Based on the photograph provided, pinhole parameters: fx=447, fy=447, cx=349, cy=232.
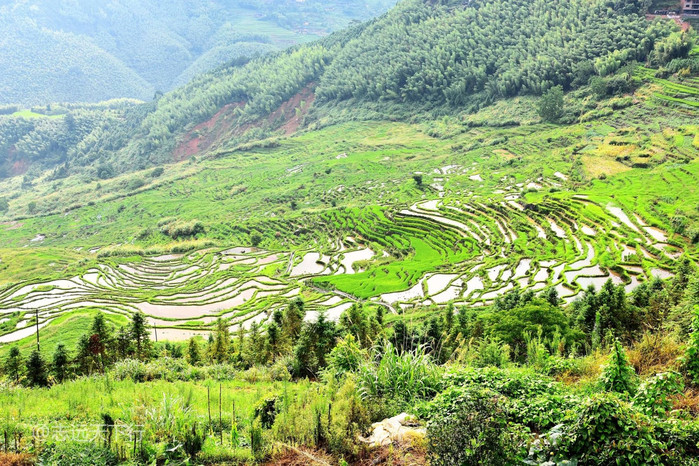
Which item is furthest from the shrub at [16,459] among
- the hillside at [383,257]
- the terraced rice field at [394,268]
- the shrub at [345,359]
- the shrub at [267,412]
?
the terraced rice field at [394,268]

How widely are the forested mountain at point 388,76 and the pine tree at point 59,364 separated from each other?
74284 mm

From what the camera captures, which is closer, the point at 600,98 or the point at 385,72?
the point at 600,98

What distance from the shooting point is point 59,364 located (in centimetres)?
1698

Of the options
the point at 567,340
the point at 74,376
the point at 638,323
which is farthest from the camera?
the point at 74,376

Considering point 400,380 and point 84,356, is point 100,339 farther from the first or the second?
point 400,380

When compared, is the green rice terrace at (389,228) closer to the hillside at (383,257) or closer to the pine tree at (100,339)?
the hillside at (383,257)

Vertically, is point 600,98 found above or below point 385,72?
below

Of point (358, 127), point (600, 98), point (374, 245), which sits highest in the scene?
point (358, 127)

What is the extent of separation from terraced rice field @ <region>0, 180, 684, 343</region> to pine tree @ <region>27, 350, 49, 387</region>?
12.0 metres

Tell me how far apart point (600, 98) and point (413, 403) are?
2919 inches

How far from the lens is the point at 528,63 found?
78.3 metres

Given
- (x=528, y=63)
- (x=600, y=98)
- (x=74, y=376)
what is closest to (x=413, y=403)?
(x=74, y=376)

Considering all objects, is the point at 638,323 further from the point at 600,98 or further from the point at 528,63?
the point at 528,63

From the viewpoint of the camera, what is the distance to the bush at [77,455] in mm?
6277
